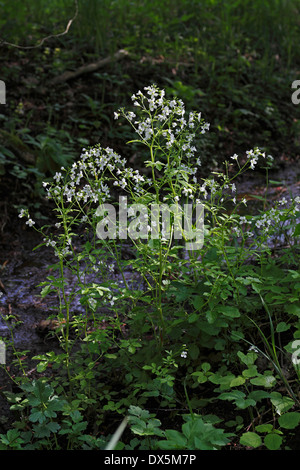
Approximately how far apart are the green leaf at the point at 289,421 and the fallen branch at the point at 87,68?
16.4ft

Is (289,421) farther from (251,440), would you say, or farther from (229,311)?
(229,311)

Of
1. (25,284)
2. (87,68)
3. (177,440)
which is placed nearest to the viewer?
(177,440)

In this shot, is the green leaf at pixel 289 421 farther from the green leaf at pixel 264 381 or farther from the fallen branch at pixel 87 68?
the fallen branch at pixel 87 68

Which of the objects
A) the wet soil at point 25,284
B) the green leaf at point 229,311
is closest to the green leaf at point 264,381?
the green leaf at point 229,311

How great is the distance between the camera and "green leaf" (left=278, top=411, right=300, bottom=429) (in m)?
1.65

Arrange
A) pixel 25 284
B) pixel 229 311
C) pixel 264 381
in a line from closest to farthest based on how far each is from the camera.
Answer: pixel 264 381
pixel 229 311
pixel 25 284

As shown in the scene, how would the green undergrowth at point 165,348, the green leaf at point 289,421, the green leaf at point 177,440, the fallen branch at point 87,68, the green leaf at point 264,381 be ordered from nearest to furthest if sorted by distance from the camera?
the green leaf at point 177,440, the green leaf at point 289,421, the green leaf at point 264,381, the green undergrowth at point 165,348, the fallen branch at point 87,68

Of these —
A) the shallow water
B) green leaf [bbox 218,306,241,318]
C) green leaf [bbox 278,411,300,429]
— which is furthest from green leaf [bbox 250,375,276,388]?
the shallow water

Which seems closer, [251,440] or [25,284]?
[251,440]

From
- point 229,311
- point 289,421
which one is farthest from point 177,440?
point 229,311

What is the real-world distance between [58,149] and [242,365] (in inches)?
115

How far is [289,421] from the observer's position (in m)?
1.67

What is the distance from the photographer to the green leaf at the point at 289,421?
1650 mm

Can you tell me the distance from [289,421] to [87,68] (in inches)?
207
